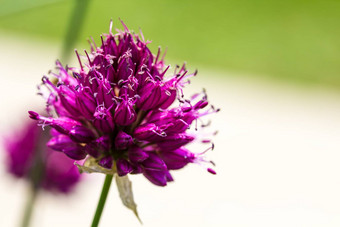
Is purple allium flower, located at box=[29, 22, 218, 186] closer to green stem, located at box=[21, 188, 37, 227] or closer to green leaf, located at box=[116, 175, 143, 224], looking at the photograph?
green leaf, located at box=[116, 175, 143, 224]

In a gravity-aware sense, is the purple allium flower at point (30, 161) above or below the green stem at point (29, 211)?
above

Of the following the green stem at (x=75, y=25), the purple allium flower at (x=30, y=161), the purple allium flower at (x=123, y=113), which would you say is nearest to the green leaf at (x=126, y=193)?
the purple allium flower at (x=123, y=113)

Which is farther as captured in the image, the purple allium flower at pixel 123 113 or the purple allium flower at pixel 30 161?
the purple allium flower at pixel 30 161

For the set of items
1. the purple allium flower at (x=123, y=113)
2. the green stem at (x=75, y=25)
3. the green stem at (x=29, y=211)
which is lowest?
the green stem at (x=29, y=211)

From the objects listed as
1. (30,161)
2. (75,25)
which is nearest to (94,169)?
(75,25)

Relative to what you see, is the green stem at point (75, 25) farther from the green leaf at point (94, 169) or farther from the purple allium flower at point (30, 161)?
the purple allium flower at point (30, 161)

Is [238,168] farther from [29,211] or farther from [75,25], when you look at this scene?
[75,25]

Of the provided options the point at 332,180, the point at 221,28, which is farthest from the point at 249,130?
the point at 221,28

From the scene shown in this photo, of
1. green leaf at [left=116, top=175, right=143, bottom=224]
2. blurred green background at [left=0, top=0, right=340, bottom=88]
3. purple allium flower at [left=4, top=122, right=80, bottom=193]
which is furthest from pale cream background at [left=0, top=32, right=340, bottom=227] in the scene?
green leaf at [left=116, top=175, right=143, bottom=224]
